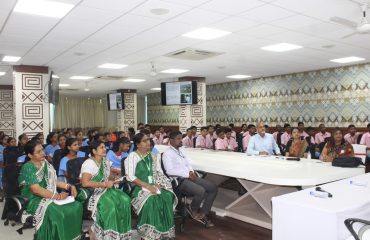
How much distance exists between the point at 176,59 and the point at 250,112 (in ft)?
17.0

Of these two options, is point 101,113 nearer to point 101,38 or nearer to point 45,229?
point 101,38

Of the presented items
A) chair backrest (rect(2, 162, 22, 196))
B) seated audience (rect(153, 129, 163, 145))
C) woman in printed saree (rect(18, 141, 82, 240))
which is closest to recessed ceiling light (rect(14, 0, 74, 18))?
woman in printed saree (rect(18, 141, 82, 240))

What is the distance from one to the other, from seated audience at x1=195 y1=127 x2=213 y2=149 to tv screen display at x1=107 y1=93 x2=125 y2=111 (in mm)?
6193

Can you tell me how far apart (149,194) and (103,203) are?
0.54 meters

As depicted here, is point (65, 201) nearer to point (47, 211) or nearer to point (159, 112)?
point (47, 211)

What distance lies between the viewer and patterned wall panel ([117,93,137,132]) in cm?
1428

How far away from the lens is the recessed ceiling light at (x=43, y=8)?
395 centimetres

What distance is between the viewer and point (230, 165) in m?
4.61

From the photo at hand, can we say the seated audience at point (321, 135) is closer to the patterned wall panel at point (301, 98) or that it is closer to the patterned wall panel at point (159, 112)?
the patterned wall panel at point (301, 98)

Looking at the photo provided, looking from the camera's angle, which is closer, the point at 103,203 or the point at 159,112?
the point at 103,203

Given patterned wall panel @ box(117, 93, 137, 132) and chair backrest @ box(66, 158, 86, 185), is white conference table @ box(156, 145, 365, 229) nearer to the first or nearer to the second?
chair backrest @ box(66, 158, 86, 185)

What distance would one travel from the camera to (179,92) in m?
10.2

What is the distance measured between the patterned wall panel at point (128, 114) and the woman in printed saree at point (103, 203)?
10.6 metres

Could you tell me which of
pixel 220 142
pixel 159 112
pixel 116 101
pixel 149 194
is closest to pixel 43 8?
pixel 149 194
